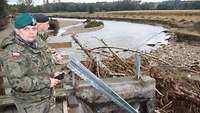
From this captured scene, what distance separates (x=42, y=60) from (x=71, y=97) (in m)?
2.11

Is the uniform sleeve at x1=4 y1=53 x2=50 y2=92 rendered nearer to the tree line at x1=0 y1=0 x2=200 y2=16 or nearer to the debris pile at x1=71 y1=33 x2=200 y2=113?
the debris pile at x1=71 y1=33 x2=200 y2=113

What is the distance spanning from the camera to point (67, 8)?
10600cm

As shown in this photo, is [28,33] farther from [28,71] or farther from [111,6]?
[111,6]

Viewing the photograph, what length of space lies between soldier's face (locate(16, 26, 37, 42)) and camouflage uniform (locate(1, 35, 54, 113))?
43 mm

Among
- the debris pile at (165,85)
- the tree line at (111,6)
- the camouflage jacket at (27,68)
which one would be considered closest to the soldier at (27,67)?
the camouflage jacket at (27,68)

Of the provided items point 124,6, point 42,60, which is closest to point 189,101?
point 42,60

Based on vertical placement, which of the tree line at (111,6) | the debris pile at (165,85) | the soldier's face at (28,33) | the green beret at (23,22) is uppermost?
the green beret at (23,22)

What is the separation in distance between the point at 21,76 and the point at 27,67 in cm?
13

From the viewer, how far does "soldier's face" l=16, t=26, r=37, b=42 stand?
11.6 ft

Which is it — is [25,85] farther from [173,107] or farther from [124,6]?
[124,6]

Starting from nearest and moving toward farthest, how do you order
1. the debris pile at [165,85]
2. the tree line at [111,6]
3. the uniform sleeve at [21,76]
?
the uniform sleeve at [21,76] → the debris pile at [165,85] → the tree line at [111,6]

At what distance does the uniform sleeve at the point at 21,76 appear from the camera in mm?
3455

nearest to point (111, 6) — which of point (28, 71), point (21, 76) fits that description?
point (28, 71)

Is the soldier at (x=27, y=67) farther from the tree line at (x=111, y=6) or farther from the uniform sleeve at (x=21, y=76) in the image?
the tree line at (x=111, y=6)
